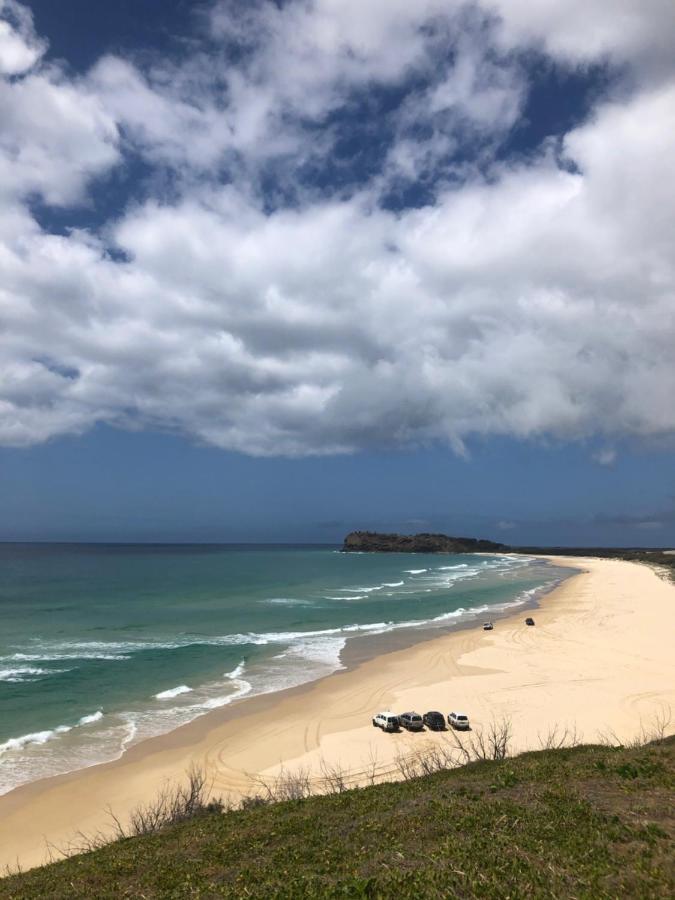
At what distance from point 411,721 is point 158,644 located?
27272mm

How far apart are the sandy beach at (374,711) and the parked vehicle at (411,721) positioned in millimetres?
699

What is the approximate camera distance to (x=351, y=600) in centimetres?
7662

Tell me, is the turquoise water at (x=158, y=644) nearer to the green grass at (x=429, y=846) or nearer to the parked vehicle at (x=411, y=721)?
the parked vehicle at (x=411, y=721)

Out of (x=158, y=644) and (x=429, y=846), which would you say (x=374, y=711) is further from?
(x=158, y=644)

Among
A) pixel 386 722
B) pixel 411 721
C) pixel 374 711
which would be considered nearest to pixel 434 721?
pixel 411 721

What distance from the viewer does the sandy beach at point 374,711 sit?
2047 centimetres

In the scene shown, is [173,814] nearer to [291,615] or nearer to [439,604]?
[291,615]

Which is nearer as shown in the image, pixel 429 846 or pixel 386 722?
pixel 429 846

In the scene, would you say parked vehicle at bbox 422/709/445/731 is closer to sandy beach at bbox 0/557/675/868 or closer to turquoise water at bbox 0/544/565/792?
sandy beach at bbox 0/557/675/868

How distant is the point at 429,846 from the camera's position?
1104 cm

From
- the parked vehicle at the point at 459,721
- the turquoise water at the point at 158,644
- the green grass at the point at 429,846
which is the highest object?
the green grass at the point at 429,846

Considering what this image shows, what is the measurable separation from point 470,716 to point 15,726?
22.9m

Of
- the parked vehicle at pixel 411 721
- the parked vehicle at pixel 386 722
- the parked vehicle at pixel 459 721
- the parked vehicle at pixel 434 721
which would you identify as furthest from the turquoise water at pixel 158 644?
the parked vehicle at pixel 459 721

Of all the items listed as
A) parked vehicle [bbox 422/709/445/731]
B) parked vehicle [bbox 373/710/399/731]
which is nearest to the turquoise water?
parked vehicle [bbox 373/710/399/731]
